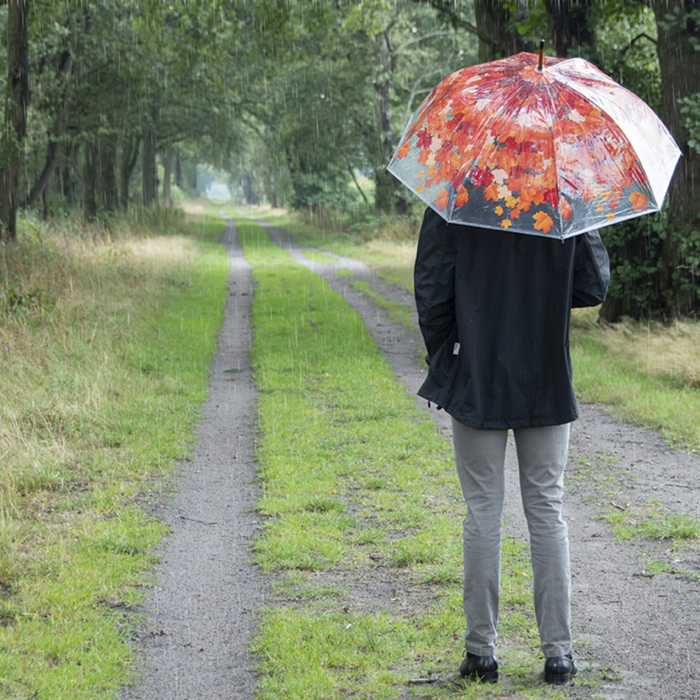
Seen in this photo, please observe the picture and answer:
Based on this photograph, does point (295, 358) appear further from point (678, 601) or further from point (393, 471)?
point (678, 601)

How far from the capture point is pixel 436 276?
3.12 metres

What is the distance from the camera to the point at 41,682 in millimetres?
3291

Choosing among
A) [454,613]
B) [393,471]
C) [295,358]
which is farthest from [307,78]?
[454,613]

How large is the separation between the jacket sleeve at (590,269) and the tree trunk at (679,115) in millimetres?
7732

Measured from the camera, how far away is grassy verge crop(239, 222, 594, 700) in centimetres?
340

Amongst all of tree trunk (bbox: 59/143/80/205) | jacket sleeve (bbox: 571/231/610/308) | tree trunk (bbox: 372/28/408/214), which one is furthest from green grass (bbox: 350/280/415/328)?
tree trunk (bbox: 59/143/80/205)

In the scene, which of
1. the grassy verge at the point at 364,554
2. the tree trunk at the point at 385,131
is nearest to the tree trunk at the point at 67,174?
the tree trunk at the point at 385,131

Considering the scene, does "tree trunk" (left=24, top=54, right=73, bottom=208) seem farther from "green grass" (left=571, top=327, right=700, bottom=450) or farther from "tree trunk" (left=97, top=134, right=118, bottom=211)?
"green grass" (left=571, top=327, right=700, bottom=450)

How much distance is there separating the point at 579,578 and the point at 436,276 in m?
2.15

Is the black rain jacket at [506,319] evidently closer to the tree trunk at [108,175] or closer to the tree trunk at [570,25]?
the tree trunk at [570,25]

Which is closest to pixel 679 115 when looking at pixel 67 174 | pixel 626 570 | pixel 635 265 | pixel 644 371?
pixel 635 265

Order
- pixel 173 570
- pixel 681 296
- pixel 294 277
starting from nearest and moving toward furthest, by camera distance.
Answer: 1. pixel 173 570
2. pixel 681 296
3. pixel 294 277

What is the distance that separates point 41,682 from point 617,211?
119 inches

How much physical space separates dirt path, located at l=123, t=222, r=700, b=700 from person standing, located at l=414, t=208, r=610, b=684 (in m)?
0.49
